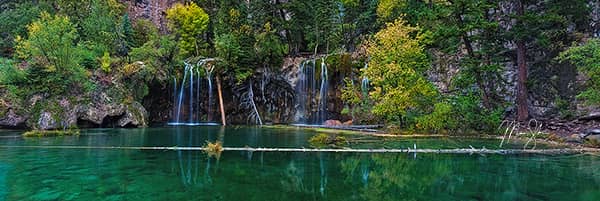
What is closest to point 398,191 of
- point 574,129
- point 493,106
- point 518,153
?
point 518,153

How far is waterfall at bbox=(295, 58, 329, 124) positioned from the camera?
34.6 meters

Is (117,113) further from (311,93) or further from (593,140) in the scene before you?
(593,140)

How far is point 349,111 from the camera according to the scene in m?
32.6

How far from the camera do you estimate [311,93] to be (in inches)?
1382

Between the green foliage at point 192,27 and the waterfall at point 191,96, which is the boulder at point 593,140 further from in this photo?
the green foliage at point 192,27

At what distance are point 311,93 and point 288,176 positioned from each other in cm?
2417

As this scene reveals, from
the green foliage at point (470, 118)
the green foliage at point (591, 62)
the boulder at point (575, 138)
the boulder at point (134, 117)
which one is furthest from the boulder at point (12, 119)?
the green foliage at point (591, 62)

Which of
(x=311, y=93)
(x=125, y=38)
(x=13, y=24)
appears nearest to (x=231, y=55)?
(x=311, y=93)

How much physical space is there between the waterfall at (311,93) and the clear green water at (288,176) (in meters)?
19.3

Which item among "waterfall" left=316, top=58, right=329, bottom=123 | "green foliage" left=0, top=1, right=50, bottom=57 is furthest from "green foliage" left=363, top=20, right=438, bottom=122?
"green foliage" left=0, top=1, right=50, bottom=57

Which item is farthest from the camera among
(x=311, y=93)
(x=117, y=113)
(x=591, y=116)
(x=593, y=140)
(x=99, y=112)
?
(x=311, y=93)

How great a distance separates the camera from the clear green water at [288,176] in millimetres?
9023

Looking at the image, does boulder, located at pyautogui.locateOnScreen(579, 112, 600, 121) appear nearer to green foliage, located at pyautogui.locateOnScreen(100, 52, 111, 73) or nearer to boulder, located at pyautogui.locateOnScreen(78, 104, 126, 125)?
boulder, located at pyautogui.locateOnScreen(78, 104, 126, 125)

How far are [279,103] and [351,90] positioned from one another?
449 inches
